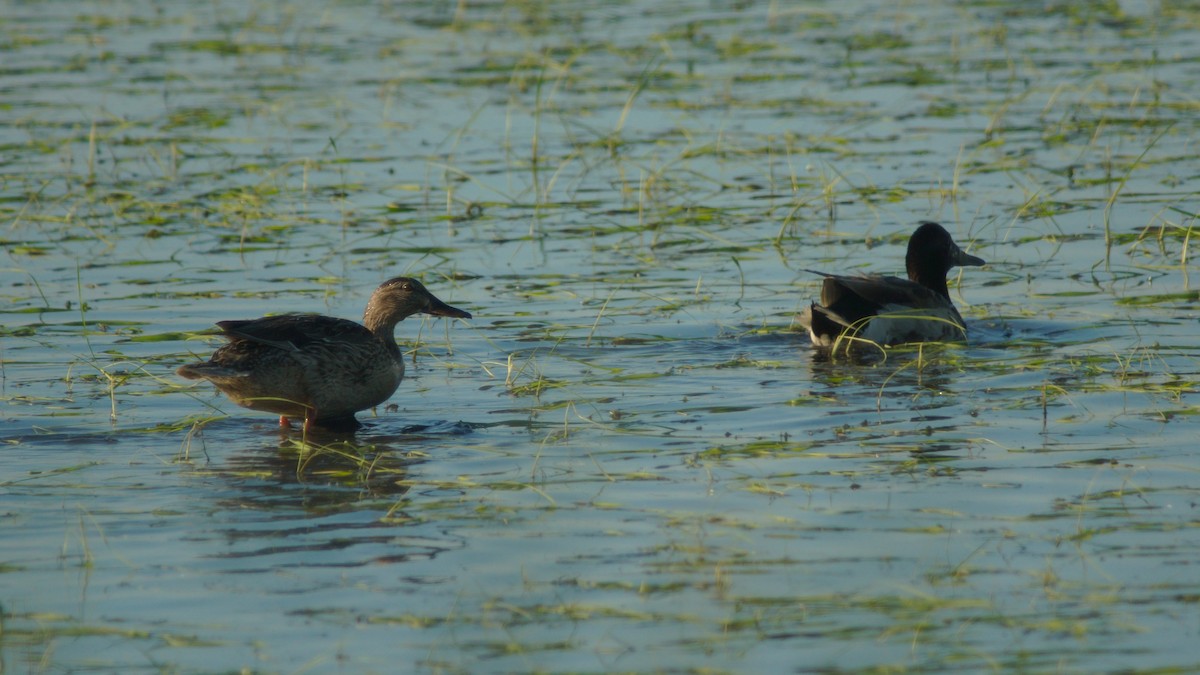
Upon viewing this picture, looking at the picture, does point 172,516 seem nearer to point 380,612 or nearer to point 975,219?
point 380,612

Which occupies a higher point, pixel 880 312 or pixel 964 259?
pixel 964 259

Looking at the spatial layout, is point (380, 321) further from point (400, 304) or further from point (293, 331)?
point (293, 331)

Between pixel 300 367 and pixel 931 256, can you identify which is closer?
pixel 300 367

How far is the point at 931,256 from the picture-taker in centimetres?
1083

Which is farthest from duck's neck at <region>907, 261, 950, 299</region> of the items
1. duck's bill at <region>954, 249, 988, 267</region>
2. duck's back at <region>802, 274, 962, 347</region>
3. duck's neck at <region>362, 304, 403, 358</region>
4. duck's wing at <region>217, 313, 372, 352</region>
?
duck's wing at <region>217, 313, 372, 352</region>

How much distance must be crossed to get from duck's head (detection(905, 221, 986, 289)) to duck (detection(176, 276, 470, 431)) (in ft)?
12.6

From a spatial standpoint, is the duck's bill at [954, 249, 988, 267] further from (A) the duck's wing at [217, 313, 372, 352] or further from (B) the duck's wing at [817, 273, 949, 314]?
(A) the duck's wing at [217, 313, 372, 352]

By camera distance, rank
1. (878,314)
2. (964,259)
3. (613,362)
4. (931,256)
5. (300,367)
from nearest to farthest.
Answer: (300,367), (613,362), (878,314), (931,256), (964,259)

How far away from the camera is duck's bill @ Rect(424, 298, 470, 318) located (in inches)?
357

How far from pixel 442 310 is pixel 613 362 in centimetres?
101

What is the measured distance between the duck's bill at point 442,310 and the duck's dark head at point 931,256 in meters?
3.31

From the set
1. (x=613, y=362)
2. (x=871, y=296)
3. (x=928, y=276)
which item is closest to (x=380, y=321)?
(x=613, y=362)

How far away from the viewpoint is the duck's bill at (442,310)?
9.08 metres

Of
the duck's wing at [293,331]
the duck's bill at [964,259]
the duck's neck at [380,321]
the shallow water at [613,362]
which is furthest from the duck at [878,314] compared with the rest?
the duck's wing at [293,331]
